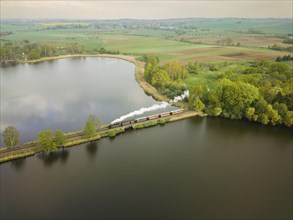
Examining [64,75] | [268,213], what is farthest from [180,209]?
[64,75]

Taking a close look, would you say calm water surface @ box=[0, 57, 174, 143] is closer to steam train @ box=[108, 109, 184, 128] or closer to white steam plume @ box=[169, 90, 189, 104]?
steam train @ box=[108, 109, 184, 128]

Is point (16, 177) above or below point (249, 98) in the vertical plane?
below

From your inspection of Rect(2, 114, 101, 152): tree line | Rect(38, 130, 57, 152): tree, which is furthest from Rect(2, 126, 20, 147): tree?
Rect(38, 130, 57, 152): tree

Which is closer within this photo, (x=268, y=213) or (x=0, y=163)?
(x=268, y=213)

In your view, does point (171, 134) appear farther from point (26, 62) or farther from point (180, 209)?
point (26, 62)

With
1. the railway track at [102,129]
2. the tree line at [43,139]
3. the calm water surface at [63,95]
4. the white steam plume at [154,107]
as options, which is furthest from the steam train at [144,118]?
the tree line at [43,139]

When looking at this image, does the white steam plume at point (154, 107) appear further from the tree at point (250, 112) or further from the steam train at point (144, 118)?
the tree at point (250, 112)
